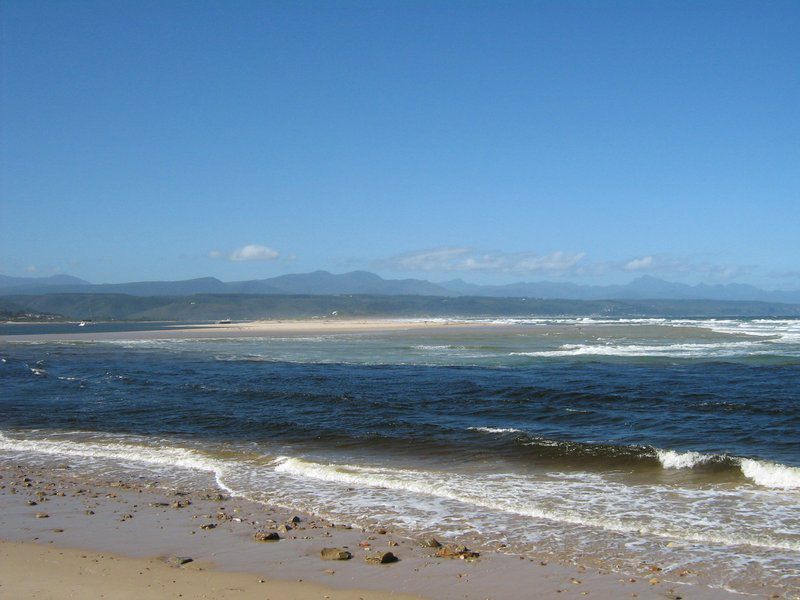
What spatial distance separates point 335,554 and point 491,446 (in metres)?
7.36

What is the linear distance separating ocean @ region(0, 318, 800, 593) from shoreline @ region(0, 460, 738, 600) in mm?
532

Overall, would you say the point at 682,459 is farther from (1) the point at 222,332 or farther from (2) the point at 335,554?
(1) the point at 222,332

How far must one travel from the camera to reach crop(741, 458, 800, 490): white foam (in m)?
11.6

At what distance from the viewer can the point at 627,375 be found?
27.5m

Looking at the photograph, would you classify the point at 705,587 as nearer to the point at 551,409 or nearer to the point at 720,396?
the point at 551,409

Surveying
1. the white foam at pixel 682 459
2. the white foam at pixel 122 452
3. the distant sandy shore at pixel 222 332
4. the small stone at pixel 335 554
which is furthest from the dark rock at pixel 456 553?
the distant sandy shore at pixel 222 332

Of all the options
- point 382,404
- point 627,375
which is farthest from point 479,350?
point 382,404

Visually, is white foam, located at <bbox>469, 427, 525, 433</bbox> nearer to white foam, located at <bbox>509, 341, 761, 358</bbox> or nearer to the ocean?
the ocean

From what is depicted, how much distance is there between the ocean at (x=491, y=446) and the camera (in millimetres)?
9242

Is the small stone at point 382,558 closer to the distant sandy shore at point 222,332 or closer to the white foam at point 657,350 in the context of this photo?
the white foam at point 657,350

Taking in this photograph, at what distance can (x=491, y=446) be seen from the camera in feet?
49.1

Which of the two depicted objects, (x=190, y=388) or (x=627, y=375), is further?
(x=627, y=375)

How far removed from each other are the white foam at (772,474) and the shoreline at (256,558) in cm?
505

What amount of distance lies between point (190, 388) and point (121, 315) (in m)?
166
